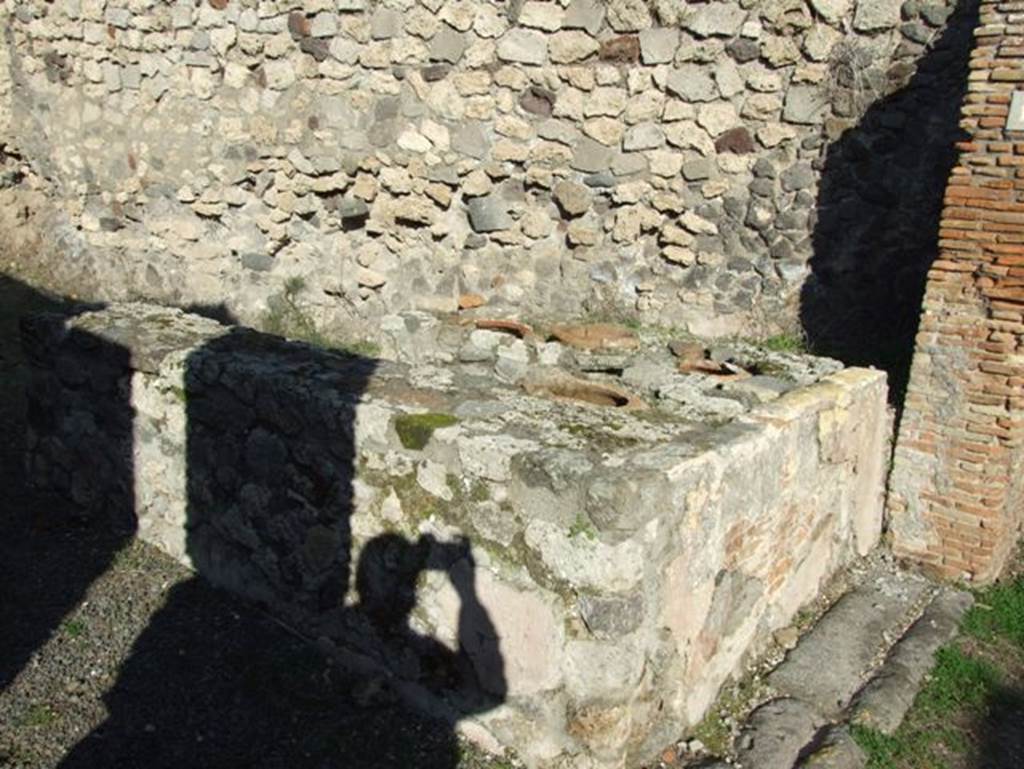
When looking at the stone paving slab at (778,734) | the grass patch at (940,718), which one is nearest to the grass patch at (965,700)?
the grass patch at (940,718)

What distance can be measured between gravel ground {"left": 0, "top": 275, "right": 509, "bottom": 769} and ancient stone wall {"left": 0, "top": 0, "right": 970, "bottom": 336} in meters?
3.61

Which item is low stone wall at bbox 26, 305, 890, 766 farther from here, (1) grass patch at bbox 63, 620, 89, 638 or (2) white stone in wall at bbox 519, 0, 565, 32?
(2) white stone in wall at bbox 519, 0, 565, 32

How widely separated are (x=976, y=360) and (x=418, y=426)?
306 cm

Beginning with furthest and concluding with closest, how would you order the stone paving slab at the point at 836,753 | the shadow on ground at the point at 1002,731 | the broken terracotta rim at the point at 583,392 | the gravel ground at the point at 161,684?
the broken terracotta rim at the point at 583,392, the shadow on ground at the point at 1002,731, the stone paving slab at the point at 836,753, the gravel ground at the point at 161,684

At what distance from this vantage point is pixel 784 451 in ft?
12.2

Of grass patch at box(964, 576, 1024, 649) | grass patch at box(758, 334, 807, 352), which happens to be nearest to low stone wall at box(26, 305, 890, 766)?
grass patch at box(964, 576, 1024, 649)

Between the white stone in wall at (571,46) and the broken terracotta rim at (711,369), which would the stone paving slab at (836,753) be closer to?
the broken terracotta rim at (711,369)

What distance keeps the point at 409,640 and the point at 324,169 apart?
477cm

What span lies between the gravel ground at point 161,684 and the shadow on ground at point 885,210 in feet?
13.3

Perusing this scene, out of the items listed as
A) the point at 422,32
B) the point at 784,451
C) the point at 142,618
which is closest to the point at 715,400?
the point at 784,451

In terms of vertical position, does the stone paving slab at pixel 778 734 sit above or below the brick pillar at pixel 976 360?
below

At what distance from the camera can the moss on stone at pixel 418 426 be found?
10.6ft

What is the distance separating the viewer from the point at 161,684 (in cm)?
346

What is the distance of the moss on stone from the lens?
128 inches
